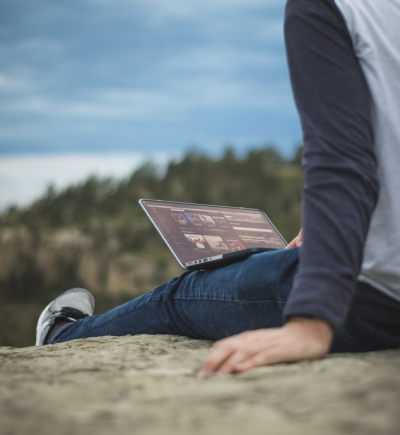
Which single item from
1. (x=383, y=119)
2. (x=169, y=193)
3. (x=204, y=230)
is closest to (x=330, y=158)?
(x=383, y=119)

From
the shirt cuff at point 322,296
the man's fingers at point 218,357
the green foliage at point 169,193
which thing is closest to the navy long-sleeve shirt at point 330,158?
the shirt cuff at point 322,296

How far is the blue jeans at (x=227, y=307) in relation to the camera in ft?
4.12

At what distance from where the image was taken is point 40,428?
0.71m

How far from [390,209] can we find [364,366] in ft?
0.97

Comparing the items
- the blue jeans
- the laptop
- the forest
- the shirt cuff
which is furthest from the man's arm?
the forest

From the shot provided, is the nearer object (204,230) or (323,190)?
(323,190)

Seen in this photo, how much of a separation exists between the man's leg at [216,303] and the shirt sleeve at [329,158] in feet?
0.92

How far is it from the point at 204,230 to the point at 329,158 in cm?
79

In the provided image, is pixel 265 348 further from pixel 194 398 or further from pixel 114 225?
pixel 114 225

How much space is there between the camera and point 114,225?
15.3 metres

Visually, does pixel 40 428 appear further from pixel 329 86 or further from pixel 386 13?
pixel 386 13

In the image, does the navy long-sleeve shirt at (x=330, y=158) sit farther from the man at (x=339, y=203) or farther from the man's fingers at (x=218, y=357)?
the man's fingers at (x=218, y=357)

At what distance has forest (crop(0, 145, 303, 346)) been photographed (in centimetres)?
1330

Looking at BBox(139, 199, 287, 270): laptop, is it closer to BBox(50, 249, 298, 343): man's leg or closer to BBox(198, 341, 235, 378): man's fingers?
BBox(50, 249, 298, 343): man's leg
